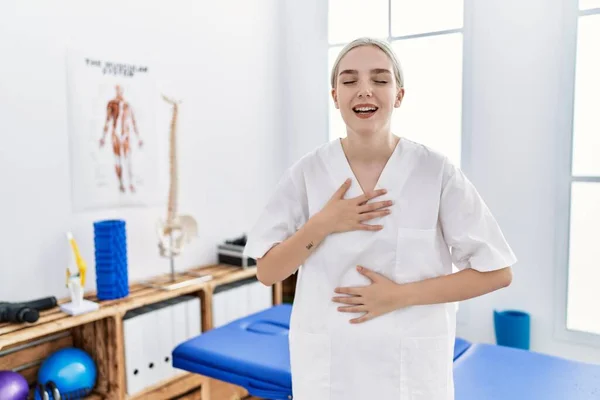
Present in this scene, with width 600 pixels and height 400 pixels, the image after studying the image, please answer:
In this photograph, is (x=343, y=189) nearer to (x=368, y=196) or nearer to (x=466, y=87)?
(x=368, y=196)

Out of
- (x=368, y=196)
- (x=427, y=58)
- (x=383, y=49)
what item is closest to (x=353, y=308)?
(x=368, y=196)

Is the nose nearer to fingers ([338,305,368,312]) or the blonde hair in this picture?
the blonde hair

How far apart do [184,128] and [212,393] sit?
51.4 inches

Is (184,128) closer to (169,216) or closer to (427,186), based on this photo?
(169,216)

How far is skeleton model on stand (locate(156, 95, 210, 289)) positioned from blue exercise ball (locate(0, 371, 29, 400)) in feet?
2.45

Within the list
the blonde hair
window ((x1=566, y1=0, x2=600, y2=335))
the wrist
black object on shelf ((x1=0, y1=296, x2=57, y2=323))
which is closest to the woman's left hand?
the wrist

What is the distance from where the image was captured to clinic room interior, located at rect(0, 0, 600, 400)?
197 centimetres

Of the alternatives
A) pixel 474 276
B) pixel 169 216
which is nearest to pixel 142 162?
pixel 169 216

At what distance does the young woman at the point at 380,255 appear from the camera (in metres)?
1.02

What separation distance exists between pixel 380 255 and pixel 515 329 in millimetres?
1705

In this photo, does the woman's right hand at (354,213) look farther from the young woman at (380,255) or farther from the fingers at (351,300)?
the fingers at (351,300)

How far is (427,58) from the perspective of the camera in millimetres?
2766

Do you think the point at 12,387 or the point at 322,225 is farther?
the point at 12,387

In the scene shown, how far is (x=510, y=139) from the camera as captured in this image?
8.20ft
